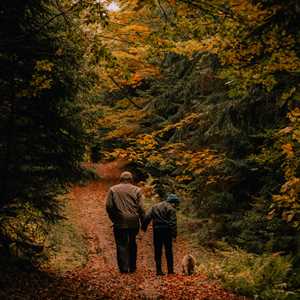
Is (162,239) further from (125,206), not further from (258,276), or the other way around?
(258,276)

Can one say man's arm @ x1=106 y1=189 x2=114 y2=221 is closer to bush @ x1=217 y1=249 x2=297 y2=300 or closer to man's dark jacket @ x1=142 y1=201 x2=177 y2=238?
man's dark jacket @ x1=142 y1=201 x2=177 y2=238

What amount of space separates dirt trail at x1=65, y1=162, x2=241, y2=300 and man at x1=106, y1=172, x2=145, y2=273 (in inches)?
14.6

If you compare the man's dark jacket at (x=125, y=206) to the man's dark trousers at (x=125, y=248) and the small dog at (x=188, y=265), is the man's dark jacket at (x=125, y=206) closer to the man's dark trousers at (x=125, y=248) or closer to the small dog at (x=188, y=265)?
the man's dark trousers at (x=125, y=248)

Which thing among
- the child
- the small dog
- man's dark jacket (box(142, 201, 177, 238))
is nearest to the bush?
the small dog

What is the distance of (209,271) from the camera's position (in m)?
10.2

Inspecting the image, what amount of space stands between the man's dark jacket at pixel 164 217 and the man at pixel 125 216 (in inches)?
8.8

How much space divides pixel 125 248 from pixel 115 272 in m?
0.69

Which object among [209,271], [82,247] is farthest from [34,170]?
[82,247]

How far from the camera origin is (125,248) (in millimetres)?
9680

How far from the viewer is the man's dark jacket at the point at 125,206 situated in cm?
962

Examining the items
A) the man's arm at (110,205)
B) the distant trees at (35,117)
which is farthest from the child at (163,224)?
the distant trees at (35,117)

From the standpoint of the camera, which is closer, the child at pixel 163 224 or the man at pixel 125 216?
the man at pixel 125 216

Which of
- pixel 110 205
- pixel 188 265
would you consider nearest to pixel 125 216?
pixel 110 205

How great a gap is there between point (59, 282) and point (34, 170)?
6.96 feet
